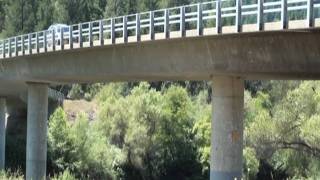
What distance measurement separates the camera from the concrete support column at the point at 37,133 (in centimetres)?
4975

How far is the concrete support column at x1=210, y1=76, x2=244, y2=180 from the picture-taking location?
30.5 meters

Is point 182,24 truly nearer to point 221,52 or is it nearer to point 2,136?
point 221,52

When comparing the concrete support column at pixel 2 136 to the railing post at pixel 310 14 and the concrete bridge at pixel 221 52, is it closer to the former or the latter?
the concrete bridge at pixel 221 52


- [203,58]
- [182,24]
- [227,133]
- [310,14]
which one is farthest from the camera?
[182,24]

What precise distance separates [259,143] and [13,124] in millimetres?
39425

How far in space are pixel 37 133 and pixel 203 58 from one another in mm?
22398

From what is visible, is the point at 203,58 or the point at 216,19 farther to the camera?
the point at 203,58

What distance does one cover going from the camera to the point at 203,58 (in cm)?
3086

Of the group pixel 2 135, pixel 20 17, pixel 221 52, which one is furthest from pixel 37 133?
pixel 20 17

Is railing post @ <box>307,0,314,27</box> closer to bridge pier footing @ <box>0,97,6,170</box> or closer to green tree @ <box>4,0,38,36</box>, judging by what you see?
bridge pier footing @ <box>0,97,6,170</box>

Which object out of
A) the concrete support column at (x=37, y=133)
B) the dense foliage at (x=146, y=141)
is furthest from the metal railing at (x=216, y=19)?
the dense foliage at (x=146, y=141)

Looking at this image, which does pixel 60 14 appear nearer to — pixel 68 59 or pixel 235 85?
pixel 68 59

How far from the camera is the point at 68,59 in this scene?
43.1 metres

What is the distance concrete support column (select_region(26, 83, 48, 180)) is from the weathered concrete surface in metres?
5.41
